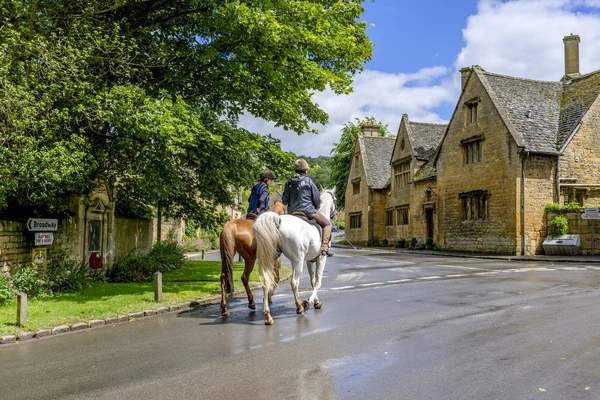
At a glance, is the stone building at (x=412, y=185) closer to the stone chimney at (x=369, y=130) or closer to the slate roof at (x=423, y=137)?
the slate roof at (x=423, y=137)

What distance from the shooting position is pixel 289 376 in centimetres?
554

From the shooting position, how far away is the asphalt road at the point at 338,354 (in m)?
5.12

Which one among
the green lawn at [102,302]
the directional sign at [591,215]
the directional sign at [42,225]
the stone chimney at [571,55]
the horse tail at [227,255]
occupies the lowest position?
the green lawn at [102,302]

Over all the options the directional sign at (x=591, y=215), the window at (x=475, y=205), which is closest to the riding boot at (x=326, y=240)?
the directional sign at (x=591, y=215)

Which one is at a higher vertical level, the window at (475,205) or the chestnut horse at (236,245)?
the window at (475,205)

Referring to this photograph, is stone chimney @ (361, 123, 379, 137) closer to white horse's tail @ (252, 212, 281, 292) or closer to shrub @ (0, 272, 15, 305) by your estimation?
shrub @ (0, 272, 15, 305)

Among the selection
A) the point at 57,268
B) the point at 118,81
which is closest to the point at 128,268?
the point at 57,268

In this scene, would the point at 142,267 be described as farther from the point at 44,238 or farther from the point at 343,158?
the point at 343,158

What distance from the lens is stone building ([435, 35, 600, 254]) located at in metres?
28.5

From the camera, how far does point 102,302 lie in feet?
36.1

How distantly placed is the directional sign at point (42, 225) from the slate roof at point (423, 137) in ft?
106

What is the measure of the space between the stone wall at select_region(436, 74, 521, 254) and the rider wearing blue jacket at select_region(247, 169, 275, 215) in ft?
70.2

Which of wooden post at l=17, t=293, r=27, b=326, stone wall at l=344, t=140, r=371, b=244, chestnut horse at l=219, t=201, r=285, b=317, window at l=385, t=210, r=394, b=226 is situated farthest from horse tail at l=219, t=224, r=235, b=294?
stone wall at l=344, t=140, r=371, b=244

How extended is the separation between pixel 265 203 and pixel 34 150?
17.0 feet
